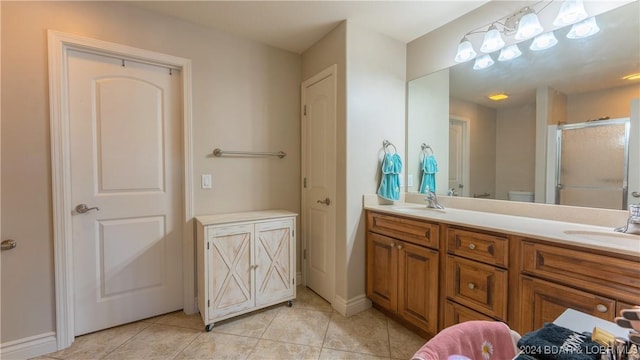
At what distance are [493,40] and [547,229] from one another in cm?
130

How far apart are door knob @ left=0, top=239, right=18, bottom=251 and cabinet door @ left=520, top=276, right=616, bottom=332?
2.91 metres

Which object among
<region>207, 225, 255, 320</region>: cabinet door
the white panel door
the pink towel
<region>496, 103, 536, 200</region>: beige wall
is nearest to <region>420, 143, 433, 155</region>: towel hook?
<region>496, 103, 536, 200</region>: beige wall

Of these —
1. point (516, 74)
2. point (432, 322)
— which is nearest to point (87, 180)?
point (432, 322)

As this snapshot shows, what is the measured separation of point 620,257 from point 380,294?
4.69 feet

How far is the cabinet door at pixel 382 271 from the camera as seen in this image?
2.00 metres

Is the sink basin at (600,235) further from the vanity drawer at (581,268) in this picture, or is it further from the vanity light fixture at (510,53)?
the vanity light fixture at (510,53)

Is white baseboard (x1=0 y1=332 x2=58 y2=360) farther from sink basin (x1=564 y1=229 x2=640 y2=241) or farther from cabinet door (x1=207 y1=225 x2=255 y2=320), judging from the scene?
sink basin (x1=564 y1=229 x2=640 y2=241)

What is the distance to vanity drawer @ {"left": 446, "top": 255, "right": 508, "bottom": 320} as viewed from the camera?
1.40 m

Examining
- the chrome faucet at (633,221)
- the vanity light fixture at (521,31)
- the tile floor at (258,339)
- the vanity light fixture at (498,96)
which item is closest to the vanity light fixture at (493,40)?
the vanity light fixture at (521,31)

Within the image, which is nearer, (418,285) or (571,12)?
(571,12)

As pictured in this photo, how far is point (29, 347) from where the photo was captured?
1656 millimetres

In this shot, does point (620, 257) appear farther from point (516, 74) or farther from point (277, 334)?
point (277, 334)

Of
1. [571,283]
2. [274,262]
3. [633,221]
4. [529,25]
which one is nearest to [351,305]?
[274,262]

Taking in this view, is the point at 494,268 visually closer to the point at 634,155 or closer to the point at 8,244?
the point at 634,155
